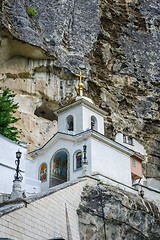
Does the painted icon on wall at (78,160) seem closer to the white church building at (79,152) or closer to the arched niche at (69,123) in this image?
the white church building at (79,152)

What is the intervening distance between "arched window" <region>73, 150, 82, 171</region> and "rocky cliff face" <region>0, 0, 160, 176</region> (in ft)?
25.2

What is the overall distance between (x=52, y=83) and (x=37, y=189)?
38.7 feet

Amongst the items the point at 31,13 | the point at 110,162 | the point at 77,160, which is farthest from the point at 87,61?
the point at 77,160

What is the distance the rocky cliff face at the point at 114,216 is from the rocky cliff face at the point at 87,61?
11.6 meters

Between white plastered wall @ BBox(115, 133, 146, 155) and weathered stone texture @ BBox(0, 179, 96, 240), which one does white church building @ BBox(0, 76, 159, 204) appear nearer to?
weathered stone texture @ BBox(0, 179, 96, 240)

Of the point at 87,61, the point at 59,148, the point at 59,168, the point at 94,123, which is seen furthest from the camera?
the point at 87,61

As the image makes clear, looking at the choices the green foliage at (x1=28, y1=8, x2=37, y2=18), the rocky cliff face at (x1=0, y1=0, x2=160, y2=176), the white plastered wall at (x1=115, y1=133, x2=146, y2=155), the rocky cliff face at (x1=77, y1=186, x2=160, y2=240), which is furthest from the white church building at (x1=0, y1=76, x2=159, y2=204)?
the green foliage at (x1=28, y1=8, x2=37, y2=18)

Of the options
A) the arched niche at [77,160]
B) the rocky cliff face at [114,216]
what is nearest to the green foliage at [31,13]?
the arched niche at [77,160]

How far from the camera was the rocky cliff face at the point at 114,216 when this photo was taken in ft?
48.4

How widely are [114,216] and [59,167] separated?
21.0 feet

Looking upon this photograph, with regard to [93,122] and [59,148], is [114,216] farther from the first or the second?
[93,122]

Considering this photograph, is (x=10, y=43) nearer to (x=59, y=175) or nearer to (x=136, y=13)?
(x=59, y=175)

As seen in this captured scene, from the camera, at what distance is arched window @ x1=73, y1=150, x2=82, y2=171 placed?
1939 centimetres

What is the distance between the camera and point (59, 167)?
21062 mm
